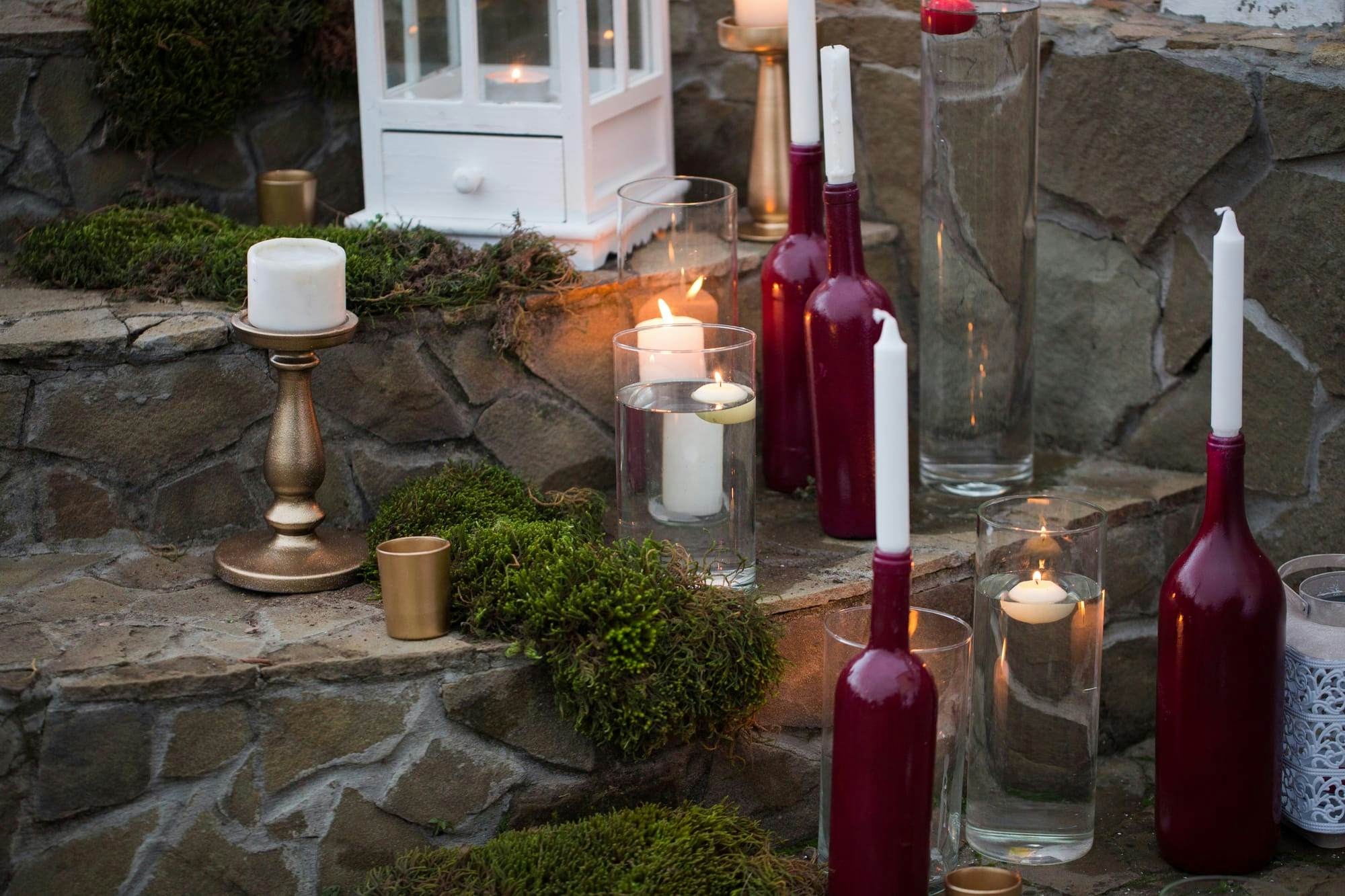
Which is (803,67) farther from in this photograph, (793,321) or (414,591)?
(414,591)

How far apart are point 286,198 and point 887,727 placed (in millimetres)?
1554

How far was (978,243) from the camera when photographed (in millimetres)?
2469

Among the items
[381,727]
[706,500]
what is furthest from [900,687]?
[381,727]

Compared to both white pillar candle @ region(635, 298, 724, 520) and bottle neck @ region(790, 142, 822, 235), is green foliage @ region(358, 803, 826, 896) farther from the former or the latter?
bottle neck @ region(790, 142, 822, 235)

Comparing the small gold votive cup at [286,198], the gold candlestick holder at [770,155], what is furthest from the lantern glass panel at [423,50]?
the gold candlestick holder at [770,155]

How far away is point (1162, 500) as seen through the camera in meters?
2.49

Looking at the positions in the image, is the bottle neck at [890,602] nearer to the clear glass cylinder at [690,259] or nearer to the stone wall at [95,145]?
the clear glass cylinder at [690,259]

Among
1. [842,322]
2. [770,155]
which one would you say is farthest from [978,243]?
[770,155]

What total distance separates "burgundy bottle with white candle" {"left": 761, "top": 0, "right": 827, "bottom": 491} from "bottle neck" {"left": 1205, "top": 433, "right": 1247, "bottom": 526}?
68 centimetres

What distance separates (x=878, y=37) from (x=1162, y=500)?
1016 millimetres

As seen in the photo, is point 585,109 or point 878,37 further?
point 878,37

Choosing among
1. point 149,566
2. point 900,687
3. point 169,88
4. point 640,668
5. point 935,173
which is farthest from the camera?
point 169,88

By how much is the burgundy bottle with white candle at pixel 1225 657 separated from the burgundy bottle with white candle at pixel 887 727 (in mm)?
410

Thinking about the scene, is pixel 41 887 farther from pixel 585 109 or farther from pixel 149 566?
pixel 585 109
